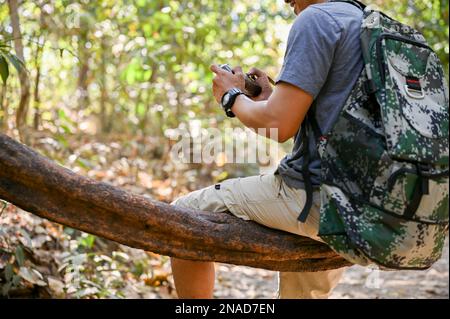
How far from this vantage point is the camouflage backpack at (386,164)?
7.60ft

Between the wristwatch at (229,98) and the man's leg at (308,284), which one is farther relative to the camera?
the man's leg at (308,284)

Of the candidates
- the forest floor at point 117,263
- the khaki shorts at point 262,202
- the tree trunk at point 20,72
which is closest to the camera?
the khaki shorts at point 262,202

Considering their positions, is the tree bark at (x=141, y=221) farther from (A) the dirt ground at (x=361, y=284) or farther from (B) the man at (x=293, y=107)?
(A) the dirt ground at (x=361, y=284)

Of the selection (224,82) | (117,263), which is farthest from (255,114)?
(117,263)

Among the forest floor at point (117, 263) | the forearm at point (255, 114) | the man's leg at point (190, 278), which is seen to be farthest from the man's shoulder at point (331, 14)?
the forest floor at point (117, 263)

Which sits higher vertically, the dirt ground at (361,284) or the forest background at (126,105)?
the forest background at (126,105)

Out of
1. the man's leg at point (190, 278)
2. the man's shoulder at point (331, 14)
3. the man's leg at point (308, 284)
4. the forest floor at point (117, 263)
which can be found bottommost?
the forest floor at point (117, 263)

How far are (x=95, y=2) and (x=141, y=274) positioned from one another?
2874 millimetres

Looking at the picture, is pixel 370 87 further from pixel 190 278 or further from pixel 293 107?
pixel 190 278

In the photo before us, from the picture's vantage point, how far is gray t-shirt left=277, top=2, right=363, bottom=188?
93.4 inches

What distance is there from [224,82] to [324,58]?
48cm

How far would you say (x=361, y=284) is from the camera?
19.3 ft

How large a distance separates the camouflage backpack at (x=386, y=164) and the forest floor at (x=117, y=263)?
5.86 ft

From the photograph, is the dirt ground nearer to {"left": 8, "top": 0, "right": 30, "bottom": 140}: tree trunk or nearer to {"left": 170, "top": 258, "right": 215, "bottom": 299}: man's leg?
{"left": 8, "top": 0, "right": 30, "bottom": 140}: tree trunk
